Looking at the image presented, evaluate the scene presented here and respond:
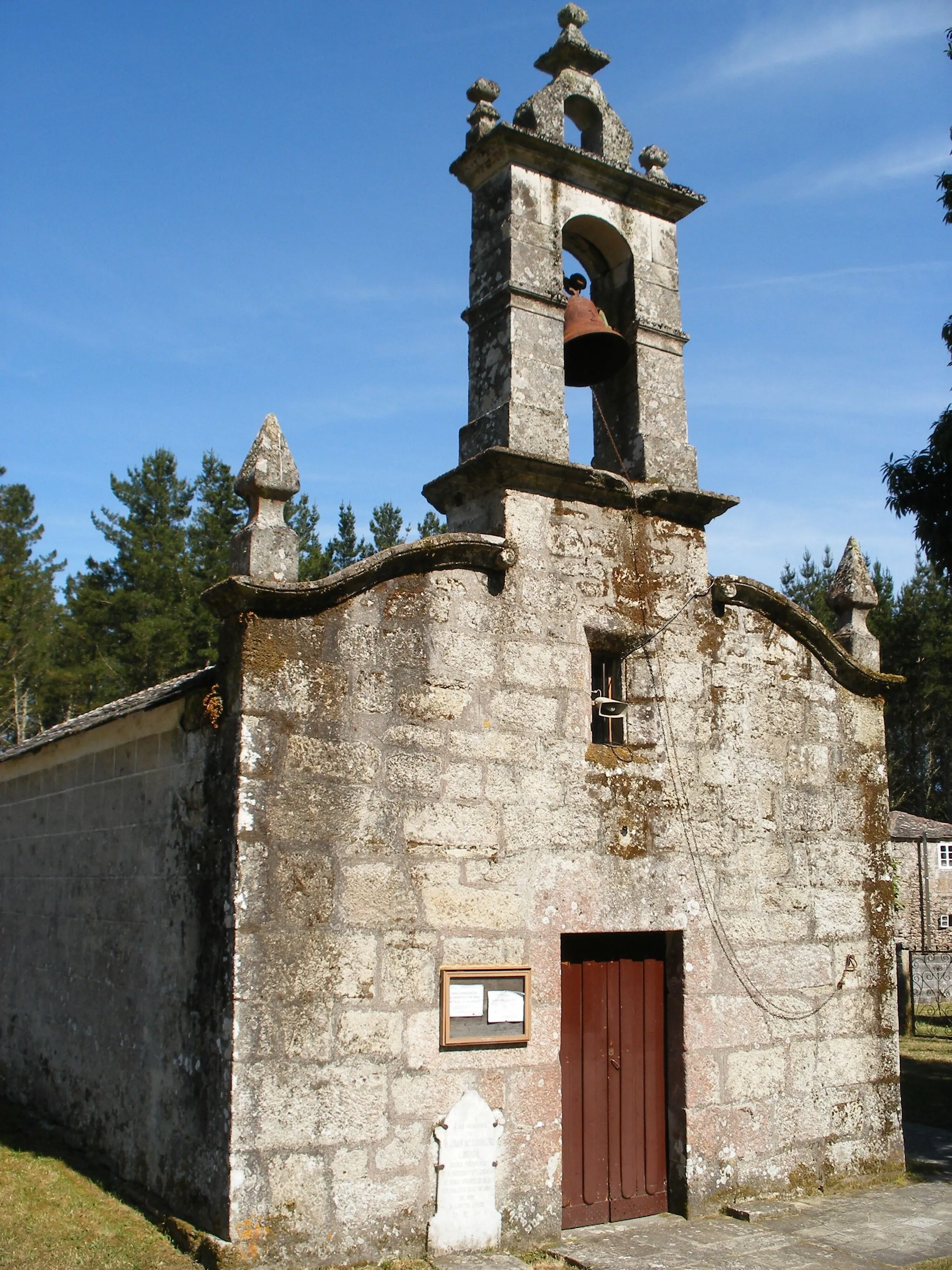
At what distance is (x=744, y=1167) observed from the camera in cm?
686

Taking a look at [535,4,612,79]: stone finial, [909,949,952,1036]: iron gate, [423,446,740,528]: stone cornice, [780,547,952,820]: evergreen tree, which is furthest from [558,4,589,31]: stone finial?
[780,547,952,820]: evergreen tree

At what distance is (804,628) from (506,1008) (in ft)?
11.7

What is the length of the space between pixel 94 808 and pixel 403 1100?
3.42 meters

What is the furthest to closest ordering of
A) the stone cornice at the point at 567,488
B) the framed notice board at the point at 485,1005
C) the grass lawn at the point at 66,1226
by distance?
the stone cornice at the point at 567,488 → the framed notice board at the point at 485,1005 → the grass lawn at the point at 66,1226

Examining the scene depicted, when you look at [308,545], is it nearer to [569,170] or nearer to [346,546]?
[346,546]

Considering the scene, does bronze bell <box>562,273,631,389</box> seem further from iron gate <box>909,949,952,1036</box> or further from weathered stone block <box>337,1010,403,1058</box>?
iron gate <box>909,949,952,1036</box>

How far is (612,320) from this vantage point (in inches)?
309

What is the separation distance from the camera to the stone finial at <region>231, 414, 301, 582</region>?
6.02m

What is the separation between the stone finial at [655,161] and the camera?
25.7 feet

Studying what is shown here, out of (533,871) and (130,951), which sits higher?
(533,871)

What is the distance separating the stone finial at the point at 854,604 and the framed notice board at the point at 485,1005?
384 cm

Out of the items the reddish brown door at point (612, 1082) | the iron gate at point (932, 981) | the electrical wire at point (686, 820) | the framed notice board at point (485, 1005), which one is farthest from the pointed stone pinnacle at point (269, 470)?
the iron gate at point (932, 981)

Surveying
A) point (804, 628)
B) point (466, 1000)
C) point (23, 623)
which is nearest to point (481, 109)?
point (804, 628)

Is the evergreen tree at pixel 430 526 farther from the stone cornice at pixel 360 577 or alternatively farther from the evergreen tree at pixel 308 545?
the stone cornice at pixel 360 577
